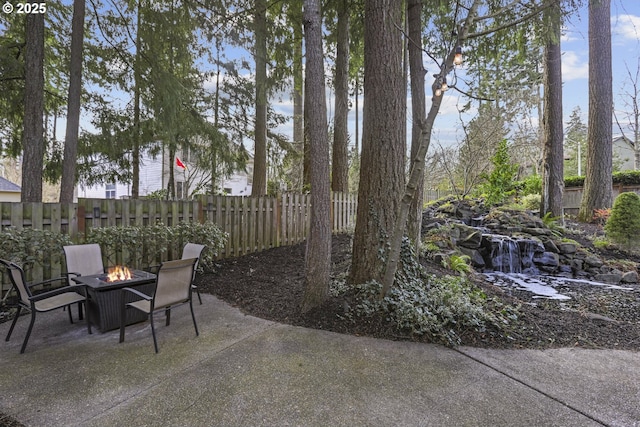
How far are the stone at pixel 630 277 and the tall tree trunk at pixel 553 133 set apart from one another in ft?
10.8

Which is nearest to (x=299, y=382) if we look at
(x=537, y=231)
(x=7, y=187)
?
(x=537, y=231)

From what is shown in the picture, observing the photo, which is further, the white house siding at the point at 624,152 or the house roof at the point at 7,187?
the white house siding at the point at 624,152

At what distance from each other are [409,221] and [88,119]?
7630 millimetres

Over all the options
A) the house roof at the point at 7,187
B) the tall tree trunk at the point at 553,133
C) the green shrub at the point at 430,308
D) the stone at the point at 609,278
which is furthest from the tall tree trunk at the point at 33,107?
the house roof at the point at 7,187

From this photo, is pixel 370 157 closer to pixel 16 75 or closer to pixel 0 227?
pixel 0 227

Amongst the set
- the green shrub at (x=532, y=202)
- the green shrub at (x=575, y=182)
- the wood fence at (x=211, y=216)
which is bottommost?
the wood fence at (x=211, y=216)

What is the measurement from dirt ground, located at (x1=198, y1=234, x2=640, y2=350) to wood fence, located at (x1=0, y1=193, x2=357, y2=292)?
28.2 inches

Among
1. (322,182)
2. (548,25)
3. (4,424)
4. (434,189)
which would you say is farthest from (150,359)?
(434,189)

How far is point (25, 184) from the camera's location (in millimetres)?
5352

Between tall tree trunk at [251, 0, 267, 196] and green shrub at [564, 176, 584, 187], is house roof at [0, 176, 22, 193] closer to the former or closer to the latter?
tall tree trunk at [251, 0, 267, 196]

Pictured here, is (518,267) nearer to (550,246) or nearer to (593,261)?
(550,246)

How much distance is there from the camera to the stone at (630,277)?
20.5 ft

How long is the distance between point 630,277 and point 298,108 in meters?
11.1

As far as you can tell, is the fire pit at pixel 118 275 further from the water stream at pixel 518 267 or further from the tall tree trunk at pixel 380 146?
the water stream at pixel 518 267
